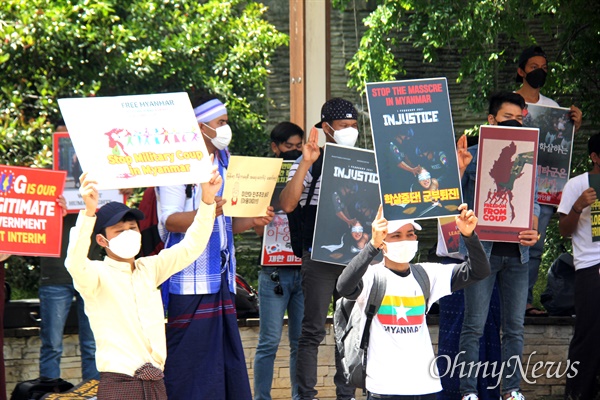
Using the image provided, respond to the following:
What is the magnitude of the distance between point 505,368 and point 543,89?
121 inches

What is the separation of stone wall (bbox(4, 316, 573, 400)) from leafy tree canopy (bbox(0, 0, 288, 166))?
290 centimetres

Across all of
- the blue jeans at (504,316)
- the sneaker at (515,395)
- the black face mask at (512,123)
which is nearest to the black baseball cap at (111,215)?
the blue jeans at (504,316)

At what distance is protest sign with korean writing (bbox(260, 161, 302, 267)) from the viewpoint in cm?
728

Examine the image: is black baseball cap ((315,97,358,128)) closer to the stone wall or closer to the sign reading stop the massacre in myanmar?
the sign reading stop the massacre in myanmar

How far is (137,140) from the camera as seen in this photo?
578cm

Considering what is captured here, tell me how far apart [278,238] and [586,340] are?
220cm

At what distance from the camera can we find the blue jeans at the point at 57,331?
723 centimetres

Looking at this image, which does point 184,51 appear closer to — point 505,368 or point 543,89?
point 543,89

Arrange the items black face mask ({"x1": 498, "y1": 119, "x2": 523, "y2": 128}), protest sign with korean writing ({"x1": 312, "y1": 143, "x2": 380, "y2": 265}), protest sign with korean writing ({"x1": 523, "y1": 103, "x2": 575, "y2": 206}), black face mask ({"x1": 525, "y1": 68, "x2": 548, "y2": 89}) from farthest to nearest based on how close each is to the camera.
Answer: black face mask ({"x1": 525, "y1": 68, "x2": 548, "y2": 89}) → protest sign with korean writing ({"x1": 523, "y1": 103, "x2": 575, "y2": 206}) → black face mask ({"x1": 498, "y1": 119, "x2": 523, "y2": 128}) → protest sign with korean writing ({"x1": 312, "y1": 143, "x2": 380, "y2": 265})

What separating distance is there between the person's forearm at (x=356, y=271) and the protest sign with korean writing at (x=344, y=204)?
1096 millimetres

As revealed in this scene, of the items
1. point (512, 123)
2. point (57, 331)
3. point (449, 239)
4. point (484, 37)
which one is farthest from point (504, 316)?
point (484, 37)

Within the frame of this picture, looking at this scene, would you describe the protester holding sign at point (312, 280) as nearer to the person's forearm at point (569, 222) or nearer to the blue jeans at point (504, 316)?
the blue jeans at point (504, 316)

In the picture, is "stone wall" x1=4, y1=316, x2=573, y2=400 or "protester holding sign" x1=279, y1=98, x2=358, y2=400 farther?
"stone wall" x1=4, y1=316, x2=573, y2=400

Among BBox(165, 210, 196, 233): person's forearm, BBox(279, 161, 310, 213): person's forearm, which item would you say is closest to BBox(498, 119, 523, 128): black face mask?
BBox(279, 161, 310, 213): person's forearm
